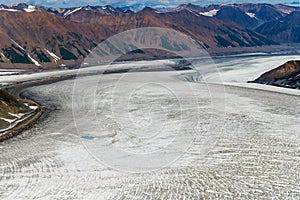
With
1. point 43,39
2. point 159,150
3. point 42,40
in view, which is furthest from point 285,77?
point 43,39

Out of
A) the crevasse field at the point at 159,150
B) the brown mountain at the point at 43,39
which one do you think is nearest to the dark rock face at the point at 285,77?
the crevasse field at the point at 159,150

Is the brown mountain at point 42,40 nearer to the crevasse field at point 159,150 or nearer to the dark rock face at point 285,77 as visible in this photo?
the dark rock face at point 285,77

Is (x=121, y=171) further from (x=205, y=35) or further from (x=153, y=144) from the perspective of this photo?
(x=205, y=35)

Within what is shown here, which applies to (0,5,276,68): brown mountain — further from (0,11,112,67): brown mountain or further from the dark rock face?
the dark rock face

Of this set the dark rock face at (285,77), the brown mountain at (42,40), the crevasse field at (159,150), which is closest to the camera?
the crevasse field at (159,150)

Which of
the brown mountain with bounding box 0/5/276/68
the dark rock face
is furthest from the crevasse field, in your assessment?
the brown mountain with bounding box 0/5/276/68

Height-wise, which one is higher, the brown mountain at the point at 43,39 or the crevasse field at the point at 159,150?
the brown mountain at the point at 43,39

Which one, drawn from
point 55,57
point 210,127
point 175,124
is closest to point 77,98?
point 175,124
